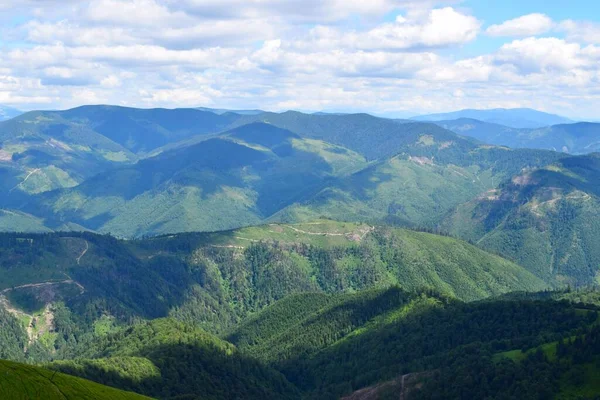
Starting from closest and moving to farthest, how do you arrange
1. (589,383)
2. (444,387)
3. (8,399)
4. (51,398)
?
1. (8,399)
2. (51,398)
3. (589,383)
4. (444,387)

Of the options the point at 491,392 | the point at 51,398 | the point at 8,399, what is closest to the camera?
the point at 8,399

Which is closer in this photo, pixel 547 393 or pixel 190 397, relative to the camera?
pixel 547 393

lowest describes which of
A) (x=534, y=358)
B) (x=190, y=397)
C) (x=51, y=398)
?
(x=190, y=397)

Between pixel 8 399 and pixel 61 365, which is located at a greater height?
pixel 8 399

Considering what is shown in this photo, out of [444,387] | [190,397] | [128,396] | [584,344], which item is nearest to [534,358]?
[584,344]

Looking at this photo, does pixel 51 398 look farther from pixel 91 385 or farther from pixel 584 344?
pixel 584 344

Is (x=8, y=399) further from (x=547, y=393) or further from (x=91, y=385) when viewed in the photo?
(x=547, y=393)

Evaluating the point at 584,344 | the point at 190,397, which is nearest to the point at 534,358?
the point at 584,344
